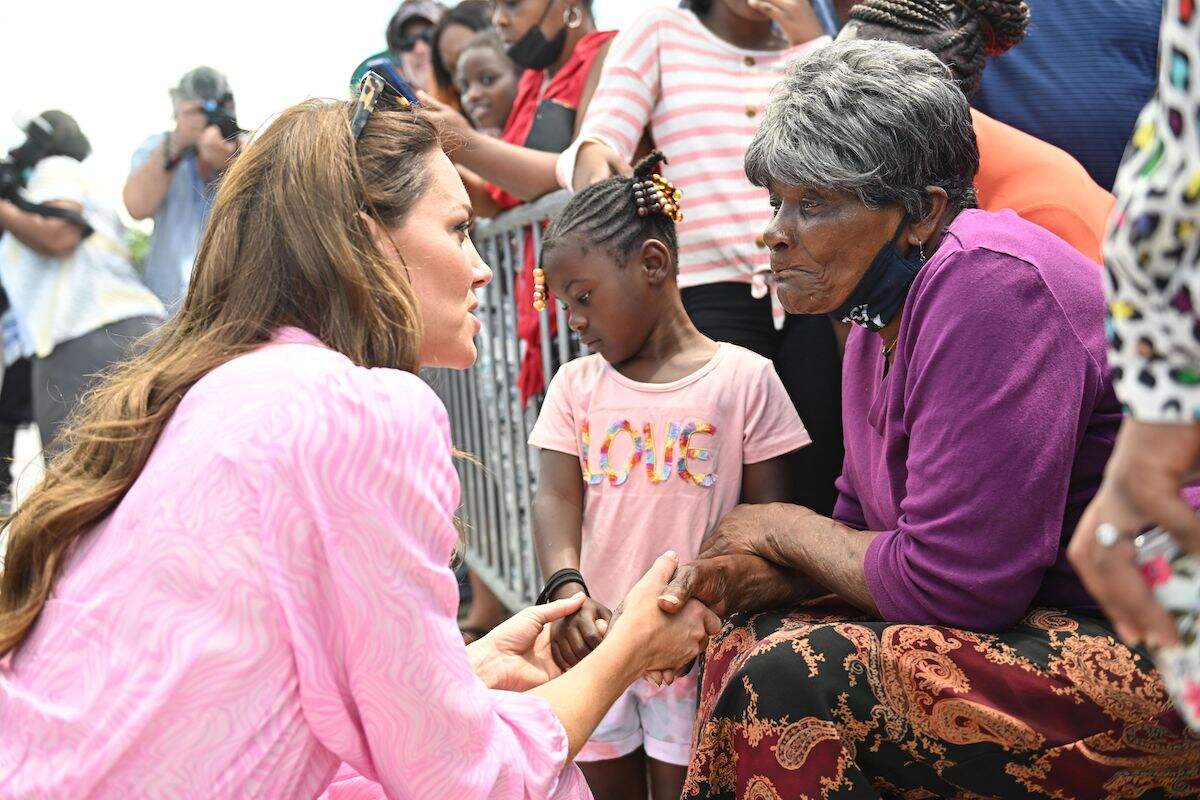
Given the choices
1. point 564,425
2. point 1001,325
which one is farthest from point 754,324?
point 1001,325

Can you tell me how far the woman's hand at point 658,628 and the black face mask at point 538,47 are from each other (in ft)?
7.53

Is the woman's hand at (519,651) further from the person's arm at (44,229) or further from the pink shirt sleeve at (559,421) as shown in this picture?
the person's arm at (44,229)

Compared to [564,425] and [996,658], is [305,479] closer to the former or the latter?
[996,658]

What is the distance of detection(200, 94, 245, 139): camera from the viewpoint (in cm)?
569

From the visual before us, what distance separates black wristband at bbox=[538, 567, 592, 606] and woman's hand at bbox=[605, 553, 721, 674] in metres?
0.39

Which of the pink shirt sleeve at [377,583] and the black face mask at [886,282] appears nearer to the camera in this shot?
the pink shirt sleeve at [377,583]

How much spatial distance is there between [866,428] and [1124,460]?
130 cm

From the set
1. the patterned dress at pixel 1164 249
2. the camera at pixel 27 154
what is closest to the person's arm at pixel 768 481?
the patterned dress at pixel 1164 249

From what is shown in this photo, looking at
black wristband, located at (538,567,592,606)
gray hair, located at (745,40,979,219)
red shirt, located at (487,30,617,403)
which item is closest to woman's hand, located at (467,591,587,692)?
black wristband, located at (538,567,592,606)

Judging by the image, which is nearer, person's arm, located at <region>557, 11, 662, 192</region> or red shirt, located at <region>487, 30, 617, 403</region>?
person's arm, located at <region>557, 11, 662, 192</region>

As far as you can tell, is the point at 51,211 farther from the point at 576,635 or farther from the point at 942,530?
the point at 942,530

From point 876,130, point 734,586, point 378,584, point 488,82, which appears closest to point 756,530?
point 734,586

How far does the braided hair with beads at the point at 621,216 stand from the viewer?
292 cm

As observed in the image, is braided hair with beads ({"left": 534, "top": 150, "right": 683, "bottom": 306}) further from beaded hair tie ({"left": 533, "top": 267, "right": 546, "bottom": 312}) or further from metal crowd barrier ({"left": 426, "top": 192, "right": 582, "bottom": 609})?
metal crowd barrier ({"left": 426, "top": 192, "right": 582, "bottom": 609})
